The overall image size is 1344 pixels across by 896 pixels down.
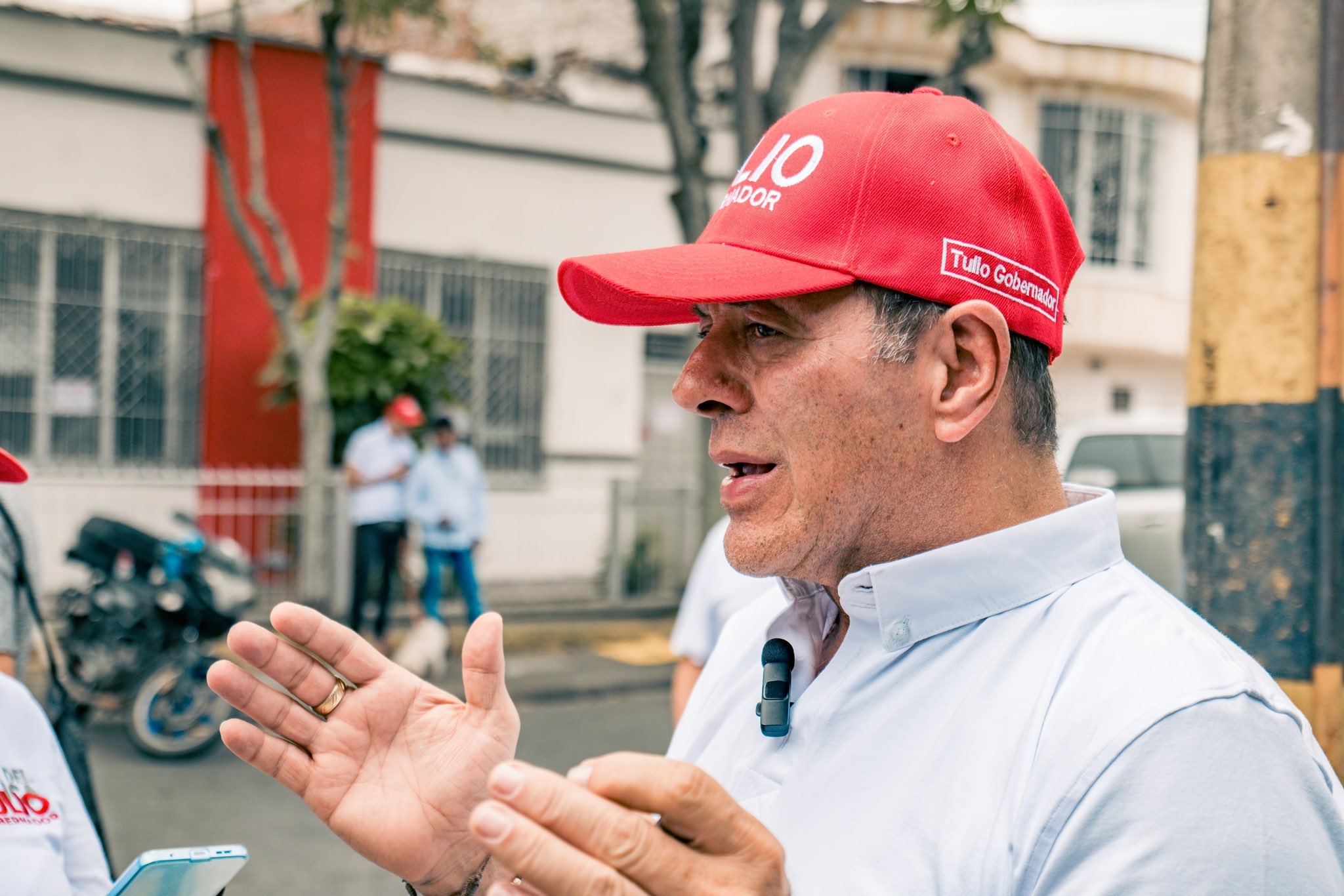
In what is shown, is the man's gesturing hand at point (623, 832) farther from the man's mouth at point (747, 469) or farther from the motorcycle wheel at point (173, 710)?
the motorcycle wheel at point (173, 710)

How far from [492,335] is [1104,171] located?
976 cm

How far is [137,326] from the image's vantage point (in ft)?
36.7

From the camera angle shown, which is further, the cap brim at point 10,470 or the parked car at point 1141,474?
the parked car at point 1141,474

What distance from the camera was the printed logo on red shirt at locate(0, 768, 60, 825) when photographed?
2014 mm

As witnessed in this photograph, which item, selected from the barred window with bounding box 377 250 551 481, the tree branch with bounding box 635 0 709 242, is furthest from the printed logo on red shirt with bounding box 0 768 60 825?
the barred window with bounding box 377 250 551 481

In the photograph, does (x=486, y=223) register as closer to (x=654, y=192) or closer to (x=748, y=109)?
(x=654, y=192)

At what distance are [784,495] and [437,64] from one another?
12.3m

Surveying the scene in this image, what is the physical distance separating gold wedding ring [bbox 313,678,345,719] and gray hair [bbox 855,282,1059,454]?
82cm

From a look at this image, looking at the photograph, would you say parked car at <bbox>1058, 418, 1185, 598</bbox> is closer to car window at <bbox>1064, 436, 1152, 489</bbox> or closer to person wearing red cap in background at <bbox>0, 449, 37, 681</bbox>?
car window at <bbox>1064, 436, 1152, 489</bbox>

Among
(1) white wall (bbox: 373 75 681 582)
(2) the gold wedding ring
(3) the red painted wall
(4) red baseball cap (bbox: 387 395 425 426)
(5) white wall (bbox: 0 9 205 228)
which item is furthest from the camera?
(1) white wall (bbox: 373 75 681 582)

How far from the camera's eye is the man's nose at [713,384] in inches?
59.3

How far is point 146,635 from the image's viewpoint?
666 centimetres

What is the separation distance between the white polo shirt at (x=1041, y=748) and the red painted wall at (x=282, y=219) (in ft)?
35.5

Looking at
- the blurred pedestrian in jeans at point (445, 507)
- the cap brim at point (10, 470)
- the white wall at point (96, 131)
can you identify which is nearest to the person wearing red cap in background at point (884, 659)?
the cap brim at point (10, 470)
